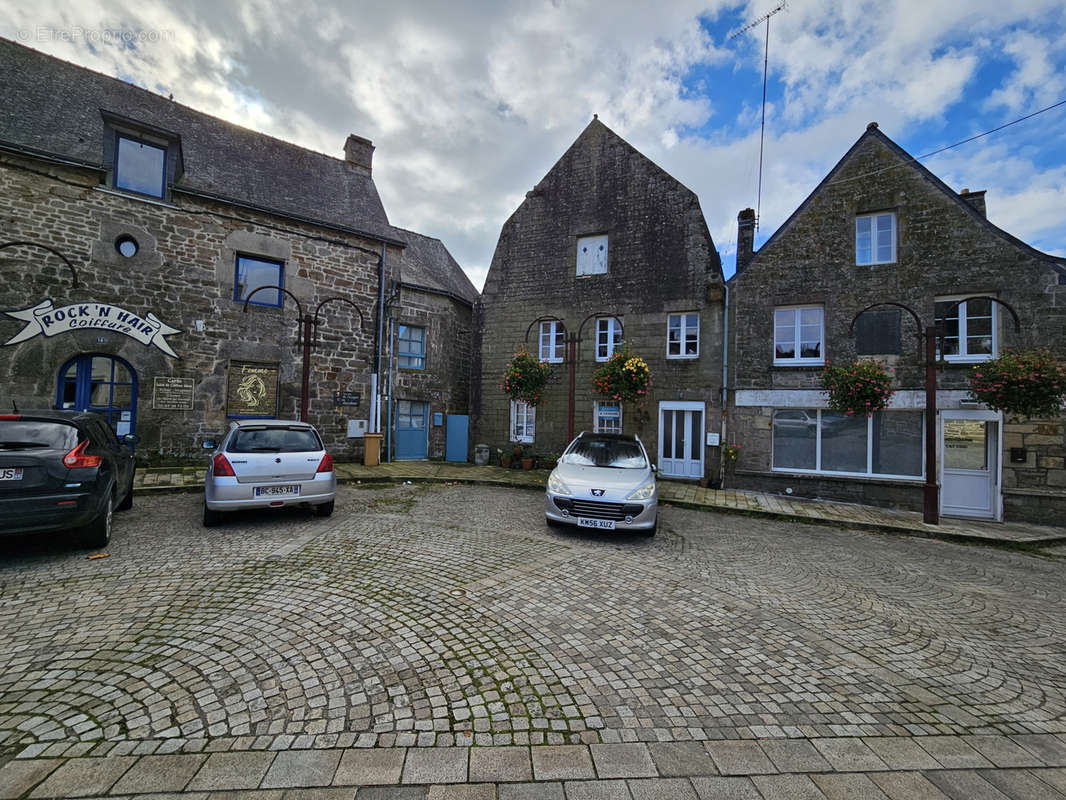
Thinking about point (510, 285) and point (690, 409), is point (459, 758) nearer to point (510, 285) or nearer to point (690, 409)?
point (690, 409)

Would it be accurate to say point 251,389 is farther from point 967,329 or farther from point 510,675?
point 967,329

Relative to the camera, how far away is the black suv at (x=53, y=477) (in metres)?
4.60

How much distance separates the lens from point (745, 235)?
13.9m

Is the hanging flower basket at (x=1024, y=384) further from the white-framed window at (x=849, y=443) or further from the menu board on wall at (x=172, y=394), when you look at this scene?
the menu board on wall at (x=172, y=394)

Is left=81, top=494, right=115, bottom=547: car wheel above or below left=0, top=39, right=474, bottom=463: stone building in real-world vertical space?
below

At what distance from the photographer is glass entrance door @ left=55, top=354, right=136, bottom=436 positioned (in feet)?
35.0

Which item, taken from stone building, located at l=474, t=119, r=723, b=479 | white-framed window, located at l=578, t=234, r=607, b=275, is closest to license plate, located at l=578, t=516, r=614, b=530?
stone building, located at l=474, t=119, r=723, b=479

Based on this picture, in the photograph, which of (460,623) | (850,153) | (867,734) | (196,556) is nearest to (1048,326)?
(850,153)

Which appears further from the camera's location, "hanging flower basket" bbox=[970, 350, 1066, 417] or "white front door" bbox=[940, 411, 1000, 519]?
"white front door" bbox=[940, 411, 1000, 519]

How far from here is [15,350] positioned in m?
10.0

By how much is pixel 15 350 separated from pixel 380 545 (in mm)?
10719

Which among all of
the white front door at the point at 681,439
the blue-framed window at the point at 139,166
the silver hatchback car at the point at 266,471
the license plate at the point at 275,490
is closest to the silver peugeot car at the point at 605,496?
the silver hatchback car at the point at 266,471

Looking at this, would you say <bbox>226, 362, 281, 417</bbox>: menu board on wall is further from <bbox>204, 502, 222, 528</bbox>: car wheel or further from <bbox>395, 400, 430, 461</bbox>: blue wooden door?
<bbox>204, 502, 222, 528</bbox>: car wheel

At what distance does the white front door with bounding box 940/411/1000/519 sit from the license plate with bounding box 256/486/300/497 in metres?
13.6
